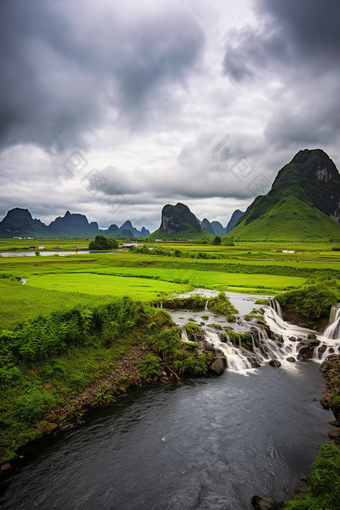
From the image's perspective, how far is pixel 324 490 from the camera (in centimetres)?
836

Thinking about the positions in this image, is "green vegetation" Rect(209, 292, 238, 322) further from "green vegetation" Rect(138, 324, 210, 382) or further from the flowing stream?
the flowing stream

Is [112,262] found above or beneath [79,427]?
above

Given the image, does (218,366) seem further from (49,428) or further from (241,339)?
(49,428)

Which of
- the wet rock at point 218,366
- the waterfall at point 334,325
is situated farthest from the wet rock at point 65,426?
the waterfall at point 334,325

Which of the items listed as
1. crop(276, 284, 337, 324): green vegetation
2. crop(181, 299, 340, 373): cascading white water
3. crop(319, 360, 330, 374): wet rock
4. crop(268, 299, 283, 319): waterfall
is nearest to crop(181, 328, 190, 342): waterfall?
crop(181, 299, 340, 373): cascading white water

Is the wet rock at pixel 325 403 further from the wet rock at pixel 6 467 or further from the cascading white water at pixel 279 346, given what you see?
the wet rock at pixel 6 467

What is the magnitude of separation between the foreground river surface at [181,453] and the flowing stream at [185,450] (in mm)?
37

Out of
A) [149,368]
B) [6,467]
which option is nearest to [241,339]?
[149,368]

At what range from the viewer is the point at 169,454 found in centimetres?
1165

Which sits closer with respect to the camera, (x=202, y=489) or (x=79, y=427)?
(x=202, y=489)

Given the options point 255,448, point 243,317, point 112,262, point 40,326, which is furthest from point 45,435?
point 112,262

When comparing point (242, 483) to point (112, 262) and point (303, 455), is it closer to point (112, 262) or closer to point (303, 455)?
point (303, 455)

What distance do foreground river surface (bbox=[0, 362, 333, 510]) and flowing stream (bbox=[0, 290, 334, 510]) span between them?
37 millimetres

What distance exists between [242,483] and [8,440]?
9.60 m
